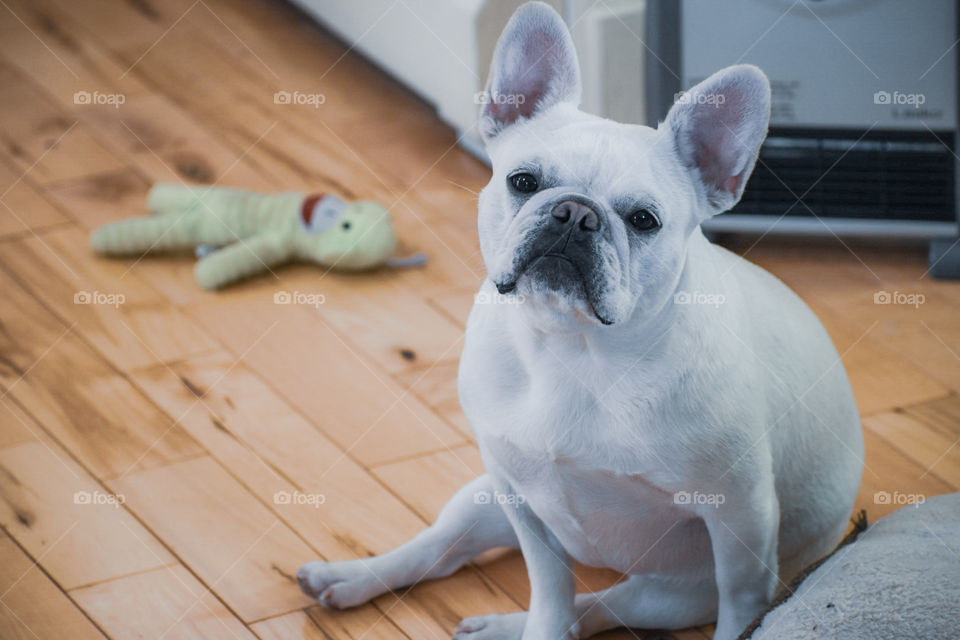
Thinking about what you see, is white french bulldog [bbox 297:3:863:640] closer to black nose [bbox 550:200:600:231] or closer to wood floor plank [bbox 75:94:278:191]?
black nose [bbox 550:200:600:231]

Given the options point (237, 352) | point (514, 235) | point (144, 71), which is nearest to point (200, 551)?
point (237, 352)

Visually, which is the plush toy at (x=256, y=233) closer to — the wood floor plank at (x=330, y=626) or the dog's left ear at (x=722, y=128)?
the wood floor plank at (x=330, y=626)

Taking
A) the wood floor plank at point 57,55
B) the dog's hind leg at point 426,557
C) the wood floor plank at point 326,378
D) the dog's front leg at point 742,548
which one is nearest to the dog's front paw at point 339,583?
the dog's hind leg at point 426,557

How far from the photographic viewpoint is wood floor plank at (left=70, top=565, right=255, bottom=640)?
5.37 ft

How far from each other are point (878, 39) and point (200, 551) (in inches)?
58.1

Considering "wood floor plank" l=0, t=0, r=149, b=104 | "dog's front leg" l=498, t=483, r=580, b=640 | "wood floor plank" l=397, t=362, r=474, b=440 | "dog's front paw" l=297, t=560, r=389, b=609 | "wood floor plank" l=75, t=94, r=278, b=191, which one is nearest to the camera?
"dog's front leg" l=498, t=483, r=580, b=640

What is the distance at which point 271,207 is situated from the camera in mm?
2420

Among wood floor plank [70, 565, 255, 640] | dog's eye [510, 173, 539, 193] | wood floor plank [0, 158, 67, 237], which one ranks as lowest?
wood floor plank [70, 565, 255, 640]

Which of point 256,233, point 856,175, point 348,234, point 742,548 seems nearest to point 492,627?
point 742,548

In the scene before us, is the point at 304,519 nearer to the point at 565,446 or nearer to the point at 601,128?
the point at 565,446

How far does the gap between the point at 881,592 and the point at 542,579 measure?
41 cm

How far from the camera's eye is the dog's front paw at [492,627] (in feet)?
5.30

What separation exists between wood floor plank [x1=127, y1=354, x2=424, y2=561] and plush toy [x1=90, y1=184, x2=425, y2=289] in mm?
246

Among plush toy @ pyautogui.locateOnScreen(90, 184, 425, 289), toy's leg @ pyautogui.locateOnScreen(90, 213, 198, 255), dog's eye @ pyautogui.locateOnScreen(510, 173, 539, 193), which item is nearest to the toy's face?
plush toy @ pyautogui.locateOnScreen(90, 184, 425, 289)
